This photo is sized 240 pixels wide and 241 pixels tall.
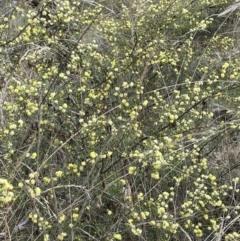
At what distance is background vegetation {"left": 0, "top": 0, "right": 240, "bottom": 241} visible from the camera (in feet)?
6.49

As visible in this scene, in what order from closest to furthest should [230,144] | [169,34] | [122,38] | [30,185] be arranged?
[30,185]
[230,144]
[122,38]
[169,34]

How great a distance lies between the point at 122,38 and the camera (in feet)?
13.1

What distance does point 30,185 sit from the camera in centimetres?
179

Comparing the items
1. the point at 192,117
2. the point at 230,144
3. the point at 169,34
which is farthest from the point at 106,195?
the point at 169,34

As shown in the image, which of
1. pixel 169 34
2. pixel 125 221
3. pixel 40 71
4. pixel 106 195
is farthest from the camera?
pixel 169 34

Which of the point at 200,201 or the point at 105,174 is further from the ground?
the point at 105,174

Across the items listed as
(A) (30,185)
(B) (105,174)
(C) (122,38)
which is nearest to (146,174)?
(B) (105,174)

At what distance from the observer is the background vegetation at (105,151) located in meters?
1.98

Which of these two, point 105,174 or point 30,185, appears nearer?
point 30,185

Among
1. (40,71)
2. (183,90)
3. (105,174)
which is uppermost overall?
(40,71)

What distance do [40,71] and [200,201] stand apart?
137 centimetres

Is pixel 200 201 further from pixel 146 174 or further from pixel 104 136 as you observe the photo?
pixel 104 136

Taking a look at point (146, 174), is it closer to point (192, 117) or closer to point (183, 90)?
point (192, 117)

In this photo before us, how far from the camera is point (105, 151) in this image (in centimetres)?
231
